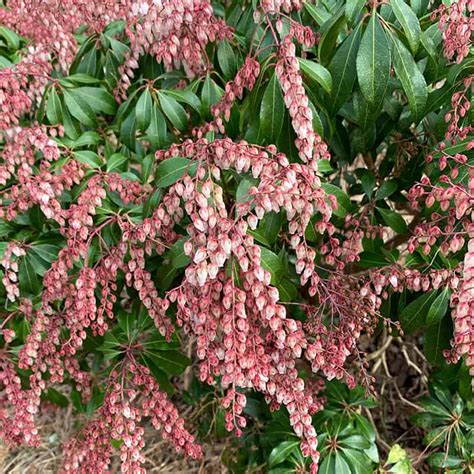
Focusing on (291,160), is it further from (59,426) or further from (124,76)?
(59,426)

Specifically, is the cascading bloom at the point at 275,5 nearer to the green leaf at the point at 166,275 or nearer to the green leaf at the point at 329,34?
the green leaf at the point at 329,34

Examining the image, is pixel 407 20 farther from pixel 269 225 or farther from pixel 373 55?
pixel 269 225

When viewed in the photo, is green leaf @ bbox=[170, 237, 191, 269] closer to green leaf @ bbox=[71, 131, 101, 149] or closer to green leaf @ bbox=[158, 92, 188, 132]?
green leaf @ bbox=[158, 92, 188, 132]

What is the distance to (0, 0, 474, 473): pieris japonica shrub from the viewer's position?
1.36 meters

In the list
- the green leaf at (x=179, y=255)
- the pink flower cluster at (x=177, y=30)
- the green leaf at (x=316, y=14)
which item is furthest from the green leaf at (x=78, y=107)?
the green leaf at (x=316, y=14)

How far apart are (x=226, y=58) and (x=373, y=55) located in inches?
20.7

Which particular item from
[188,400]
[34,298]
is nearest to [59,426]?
[188,400]

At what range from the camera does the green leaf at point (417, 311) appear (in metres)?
1.84

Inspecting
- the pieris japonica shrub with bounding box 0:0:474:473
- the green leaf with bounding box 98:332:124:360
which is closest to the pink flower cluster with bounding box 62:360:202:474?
the pieris japonica shrub with bounding box 0:0:474:473

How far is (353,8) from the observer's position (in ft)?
4.83

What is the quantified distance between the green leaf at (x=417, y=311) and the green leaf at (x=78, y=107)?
4.16 feet

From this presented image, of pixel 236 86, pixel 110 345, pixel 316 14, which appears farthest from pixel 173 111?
pixel 110 345

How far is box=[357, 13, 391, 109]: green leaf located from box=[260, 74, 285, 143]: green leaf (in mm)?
217

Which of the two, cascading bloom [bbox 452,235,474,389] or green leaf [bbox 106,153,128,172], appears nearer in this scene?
cascading bloom [bbox 452,235,474,389]
